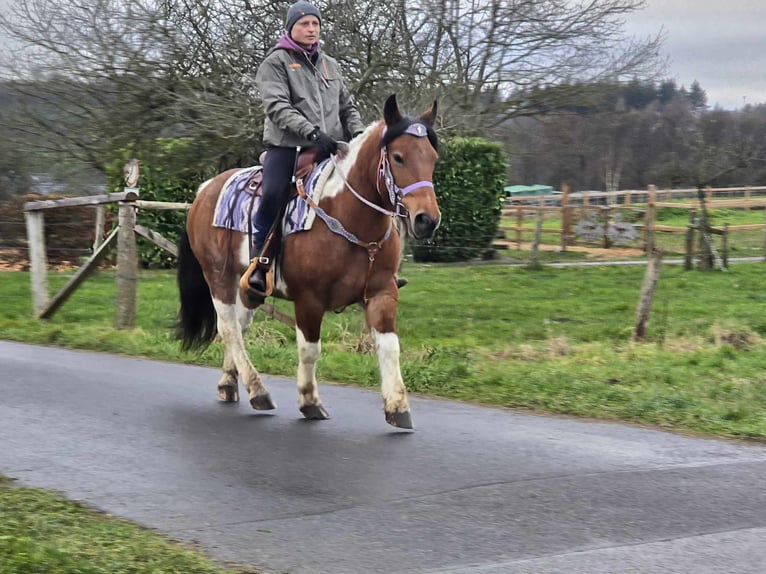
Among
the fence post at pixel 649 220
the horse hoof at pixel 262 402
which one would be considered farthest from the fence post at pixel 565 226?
the horse hoof at pixel 262 402

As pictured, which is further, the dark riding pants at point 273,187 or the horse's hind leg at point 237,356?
the horse's hind leg at point 237,356

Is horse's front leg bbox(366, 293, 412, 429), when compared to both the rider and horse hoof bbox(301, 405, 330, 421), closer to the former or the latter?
horse hoof bbox(301, 405, 330, 421)

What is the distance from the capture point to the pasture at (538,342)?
8.33 metres

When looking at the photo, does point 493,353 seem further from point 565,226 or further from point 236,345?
point 565,226

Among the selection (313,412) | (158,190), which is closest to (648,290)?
(313,412)

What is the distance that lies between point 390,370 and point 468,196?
19.6 m

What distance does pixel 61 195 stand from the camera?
25.8 meters

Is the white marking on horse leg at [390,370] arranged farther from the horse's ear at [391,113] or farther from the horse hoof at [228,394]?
the horse hoof at [228,394]

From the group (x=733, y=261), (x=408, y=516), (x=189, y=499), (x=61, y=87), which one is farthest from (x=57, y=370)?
(x=733, y=261)

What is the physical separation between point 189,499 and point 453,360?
525 cm

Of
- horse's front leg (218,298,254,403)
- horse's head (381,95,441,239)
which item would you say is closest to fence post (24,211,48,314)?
horse's front leg (218,298,254,403)

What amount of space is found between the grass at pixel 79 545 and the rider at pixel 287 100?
9.38ft

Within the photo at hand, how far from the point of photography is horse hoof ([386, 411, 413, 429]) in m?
7.03

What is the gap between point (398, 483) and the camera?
567 cm
